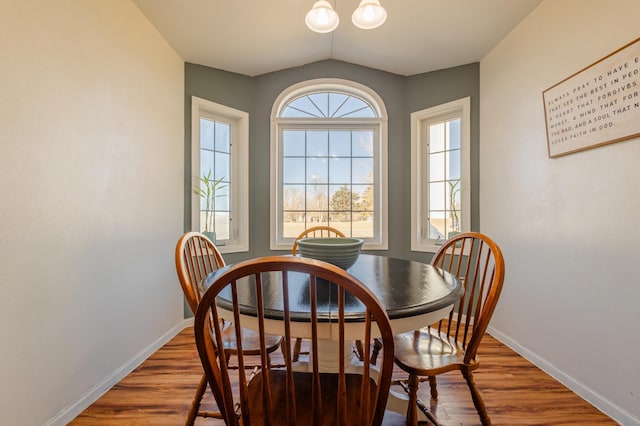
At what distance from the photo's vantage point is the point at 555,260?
203cm

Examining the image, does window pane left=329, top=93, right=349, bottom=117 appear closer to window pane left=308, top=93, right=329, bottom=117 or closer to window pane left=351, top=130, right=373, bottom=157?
Answer: window pane left=308, top=93, right=329, bottom=117

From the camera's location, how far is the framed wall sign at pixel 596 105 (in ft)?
5.01

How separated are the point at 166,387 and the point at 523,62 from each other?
3334 millimetres

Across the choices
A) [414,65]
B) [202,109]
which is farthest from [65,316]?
[414,65]

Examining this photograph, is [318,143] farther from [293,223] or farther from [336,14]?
[336,14]

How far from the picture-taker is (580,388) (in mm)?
1781

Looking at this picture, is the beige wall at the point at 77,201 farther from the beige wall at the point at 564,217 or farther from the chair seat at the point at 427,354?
the beige wall at the point at 564,217

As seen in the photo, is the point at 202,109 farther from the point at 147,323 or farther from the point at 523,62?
the point at 523,62

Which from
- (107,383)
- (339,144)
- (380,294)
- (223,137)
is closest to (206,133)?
(223,137)

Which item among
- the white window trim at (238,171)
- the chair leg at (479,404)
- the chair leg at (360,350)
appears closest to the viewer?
the chair leg at (479,404)

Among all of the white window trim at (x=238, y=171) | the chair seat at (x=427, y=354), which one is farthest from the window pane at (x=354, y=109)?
the chair seat at (x=427, y=354)

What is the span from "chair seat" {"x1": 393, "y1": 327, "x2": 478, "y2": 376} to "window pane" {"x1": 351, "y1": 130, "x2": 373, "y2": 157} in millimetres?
2230

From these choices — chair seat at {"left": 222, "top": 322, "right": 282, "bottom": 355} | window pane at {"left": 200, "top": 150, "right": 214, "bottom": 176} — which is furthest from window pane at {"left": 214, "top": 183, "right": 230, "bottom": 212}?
chair seat at {"left": 222, "top": 322, "right": 282, "bottom": 355}

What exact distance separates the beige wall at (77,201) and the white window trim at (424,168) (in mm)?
2363
